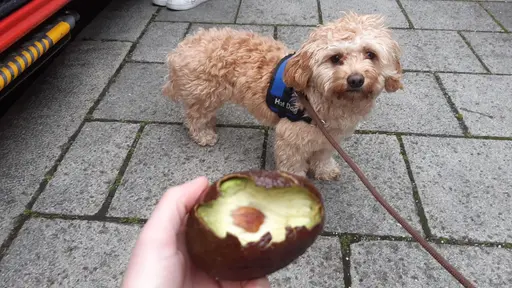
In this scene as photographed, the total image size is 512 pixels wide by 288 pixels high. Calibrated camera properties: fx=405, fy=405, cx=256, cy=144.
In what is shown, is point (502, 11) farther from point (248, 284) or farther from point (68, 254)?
point (68, 254)

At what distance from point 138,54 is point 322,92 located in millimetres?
2701

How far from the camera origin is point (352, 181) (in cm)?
306

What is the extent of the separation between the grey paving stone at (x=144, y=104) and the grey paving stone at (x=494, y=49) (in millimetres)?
2721

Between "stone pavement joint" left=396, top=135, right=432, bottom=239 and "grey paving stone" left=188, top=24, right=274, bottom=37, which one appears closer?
"stone pavement joint" left=396, top=135, right=432, bottom=239

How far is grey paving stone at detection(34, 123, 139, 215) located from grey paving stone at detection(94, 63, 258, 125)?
0.20 metres

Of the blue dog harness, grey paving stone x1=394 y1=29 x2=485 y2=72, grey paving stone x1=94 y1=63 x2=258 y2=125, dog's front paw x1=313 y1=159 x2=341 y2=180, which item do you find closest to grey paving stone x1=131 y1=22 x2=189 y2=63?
grey paving stone x1=94 y1=63 x2=258 y2=125

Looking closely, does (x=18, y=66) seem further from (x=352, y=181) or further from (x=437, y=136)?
(x=437, y=136)

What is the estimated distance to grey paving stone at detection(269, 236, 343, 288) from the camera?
2371mm

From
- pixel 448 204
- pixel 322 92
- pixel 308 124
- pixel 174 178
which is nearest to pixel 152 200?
pixel 174 178

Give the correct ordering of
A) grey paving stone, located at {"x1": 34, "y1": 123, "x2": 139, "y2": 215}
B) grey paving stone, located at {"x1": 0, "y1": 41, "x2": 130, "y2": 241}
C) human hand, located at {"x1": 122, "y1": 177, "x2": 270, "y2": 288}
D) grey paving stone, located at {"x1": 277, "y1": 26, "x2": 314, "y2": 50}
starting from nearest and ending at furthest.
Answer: human hand, located at {"x1": 122, "y1": 177, "x2": 270, "y2": 288}, grey paving stone, located at {"x1": 34, "y1": 123, "x2": 139, "y2": 215}, grey paving stone, located at {"x1": 0, "y1": 41, "x2": 130, "y2": 241}, grey paving stone, located at {"x1": 277, "y1": 26, "x2": 314, "y2": 50}

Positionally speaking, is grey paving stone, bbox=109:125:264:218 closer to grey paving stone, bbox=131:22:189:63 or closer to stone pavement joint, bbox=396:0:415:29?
grey paving stone, bbox=131:22:189:63

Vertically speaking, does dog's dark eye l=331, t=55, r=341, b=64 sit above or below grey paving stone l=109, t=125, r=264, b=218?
above

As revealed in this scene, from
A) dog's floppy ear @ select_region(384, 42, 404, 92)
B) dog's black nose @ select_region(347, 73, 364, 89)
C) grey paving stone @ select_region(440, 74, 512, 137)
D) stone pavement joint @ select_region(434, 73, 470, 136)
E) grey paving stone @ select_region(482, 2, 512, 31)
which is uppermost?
dog's black nose @ select_region(347, 73, 364, 89)

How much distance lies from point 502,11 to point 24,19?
18.2ft
